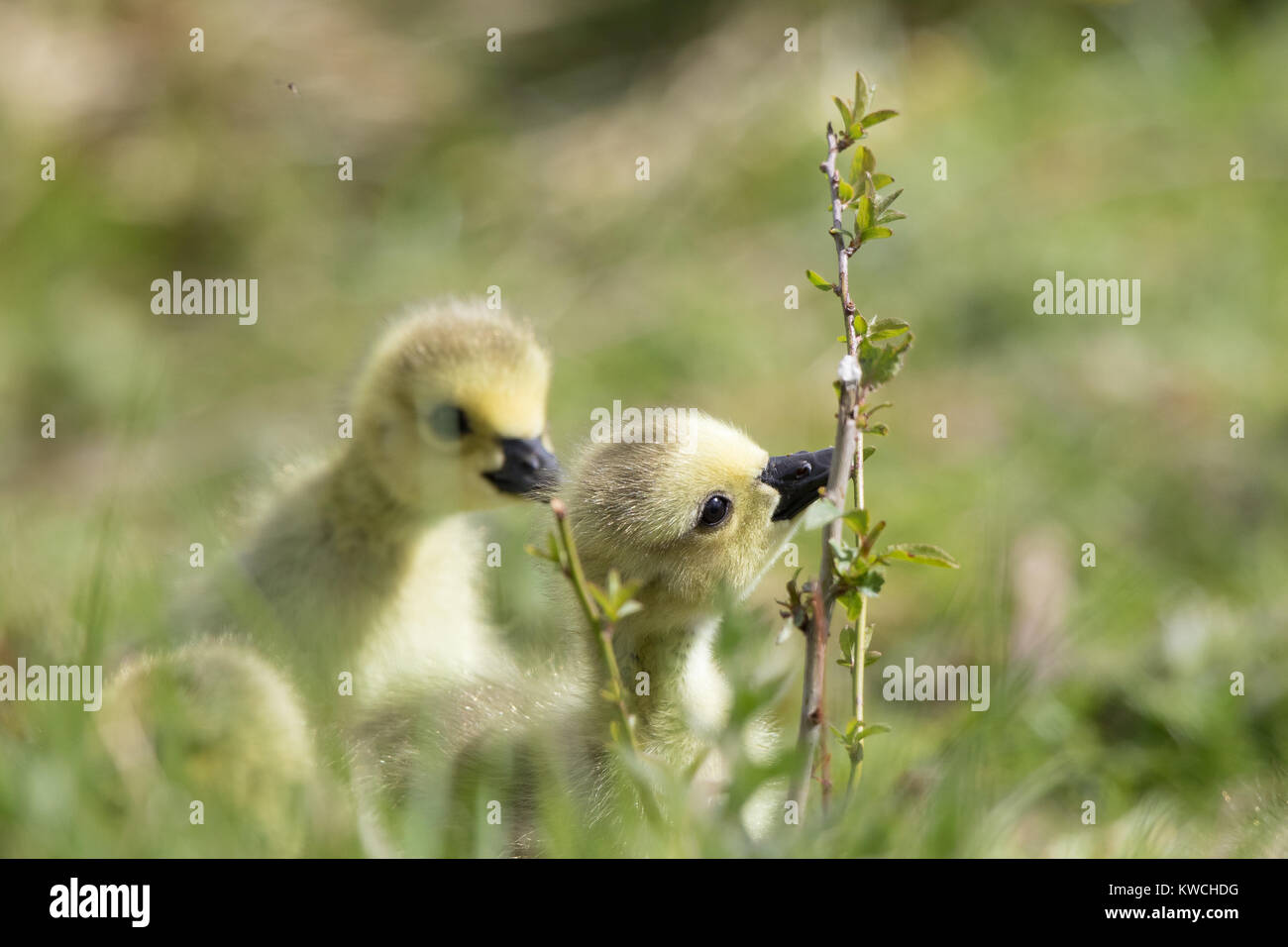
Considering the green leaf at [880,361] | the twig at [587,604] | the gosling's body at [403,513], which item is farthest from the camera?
the gosling's body at [403,513]

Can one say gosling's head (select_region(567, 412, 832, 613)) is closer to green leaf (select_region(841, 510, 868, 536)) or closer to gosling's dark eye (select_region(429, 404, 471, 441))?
green leaf (select_region(841, 510, 868, 536))

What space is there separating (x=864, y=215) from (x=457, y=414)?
1.67 meters

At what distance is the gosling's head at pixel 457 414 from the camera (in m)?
3.35

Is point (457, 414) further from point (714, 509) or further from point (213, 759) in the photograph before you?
point (213, 759)

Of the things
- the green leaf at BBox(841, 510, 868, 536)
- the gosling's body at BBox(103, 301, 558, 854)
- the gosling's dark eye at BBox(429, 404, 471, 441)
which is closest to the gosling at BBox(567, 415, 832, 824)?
the gosling's body at BBox(103, 301, 558, 854)

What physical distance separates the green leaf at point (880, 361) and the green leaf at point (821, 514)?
20 centimetres

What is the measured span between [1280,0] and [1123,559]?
5.23m

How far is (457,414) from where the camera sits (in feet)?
11.2

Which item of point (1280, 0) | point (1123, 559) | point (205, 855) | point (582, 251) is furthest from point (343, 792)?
point (1280, 0)

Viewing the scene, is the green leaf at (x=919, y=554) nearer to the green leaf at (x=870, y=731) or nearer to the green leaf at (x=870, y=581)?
the green leaf at (x=870, y=581)

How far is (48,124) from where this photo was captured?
7625 mm

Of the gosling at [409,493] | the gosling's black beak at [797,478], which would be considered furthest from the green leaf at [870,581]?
the gosling at [409,493]

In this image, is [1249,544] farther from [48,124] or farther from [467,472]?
[48,124]
